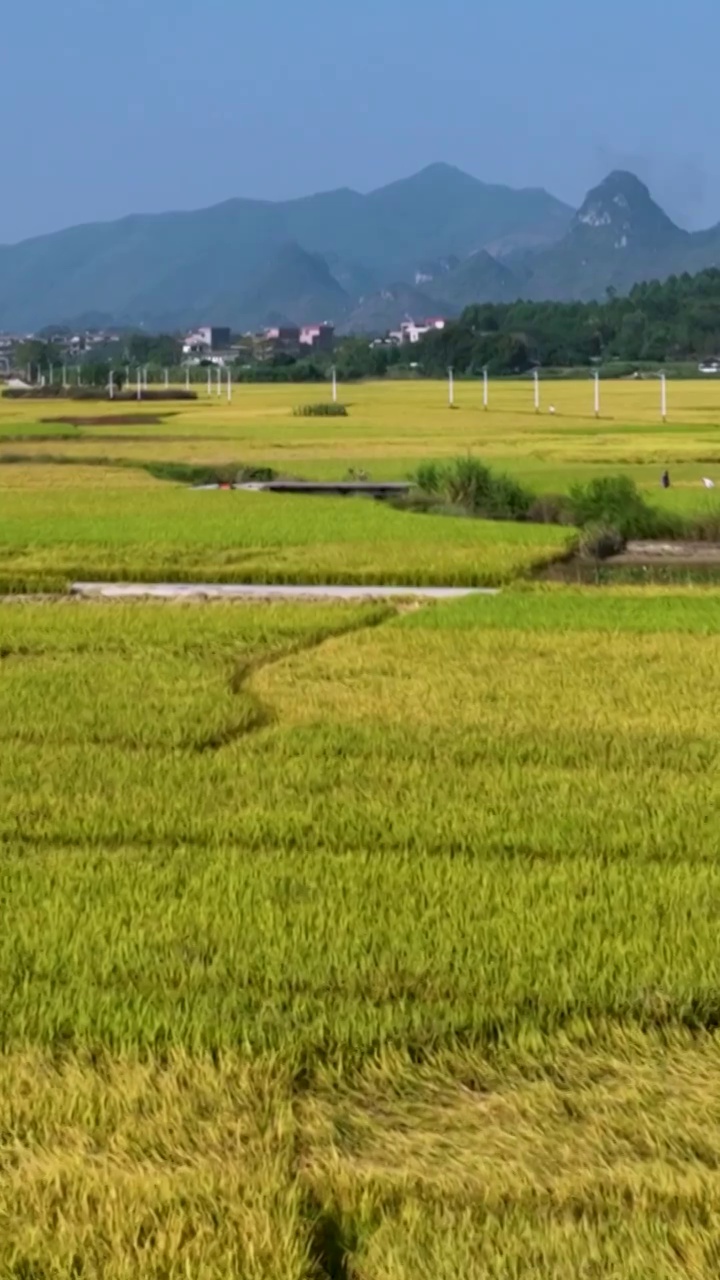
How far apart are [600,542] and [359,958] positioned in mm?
13110

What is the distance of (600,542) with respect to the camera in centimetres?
1769

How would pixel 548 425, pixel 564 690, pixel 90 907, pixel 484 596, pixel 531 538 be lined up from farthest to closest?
1. pixel 548 425
2. pixel 531 538
3. pixel 484 596
4. pixel 564 690
5. pixel 90 907

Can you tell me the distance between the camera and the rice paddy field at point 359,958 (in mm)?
3518

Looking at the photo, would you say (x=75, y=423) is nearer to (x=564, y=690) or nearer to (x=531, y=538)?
(x=531, y=538)

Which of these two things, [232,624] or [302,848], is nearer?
[302,848]

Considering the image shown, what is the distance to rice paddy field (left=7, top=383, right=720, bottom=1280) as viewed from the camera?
3.52m

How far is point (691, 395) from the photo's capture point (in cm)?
5272

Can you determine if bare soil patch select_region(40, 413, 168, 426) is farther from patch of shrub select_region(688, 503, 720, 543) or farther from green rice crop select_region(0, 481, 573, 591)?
patch of shrub select_region(688, 503, 720, 543)

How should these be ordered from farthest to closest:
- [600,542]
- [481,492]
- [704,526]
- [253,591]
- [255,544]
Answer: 1. [481,492]
2. [704,526]
3. [600,542]
4. [255,544]
5. [253,591]

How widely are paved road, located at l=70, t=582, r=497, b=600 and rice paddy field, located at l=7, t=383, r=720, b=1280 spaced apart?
259 cm

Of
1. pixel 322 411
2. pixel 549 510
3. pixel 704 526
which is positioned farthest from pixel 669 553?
pixel 322 411

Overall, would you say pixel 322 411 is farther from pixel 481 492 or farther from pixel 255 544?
pixel 255 544

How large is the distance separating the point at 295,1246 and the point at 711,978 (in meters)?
1.73

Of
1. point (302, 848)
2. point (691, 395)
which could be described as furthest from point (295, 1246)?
point (691, 395)
